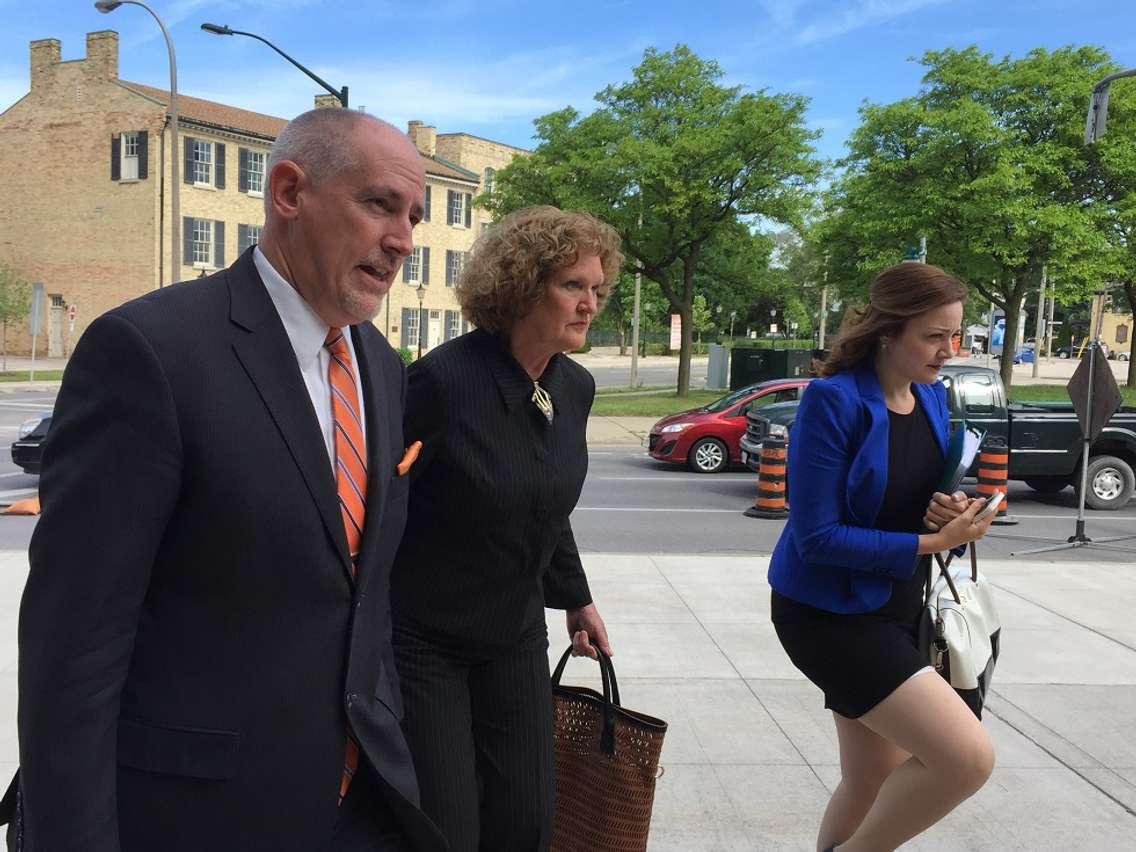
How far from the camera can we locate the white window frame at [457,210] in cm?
5484

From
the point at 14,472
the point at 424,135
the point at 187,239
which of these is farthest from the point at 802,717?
the point at 424,135

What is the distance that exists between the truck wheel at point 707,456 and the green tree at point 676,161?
Result: 1264cm

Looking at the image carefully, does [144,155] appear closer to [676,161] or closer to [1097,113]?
[676,161]

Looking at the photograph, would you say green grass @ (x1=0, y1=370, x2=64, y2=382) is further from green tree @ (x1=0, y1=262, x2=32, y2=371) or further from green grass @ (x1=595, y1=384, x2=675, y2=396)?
green grass @ (x1=595, y1=384, x2=675, y2=396)

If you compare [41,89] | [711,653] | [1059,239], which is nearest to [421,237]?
[41,89]

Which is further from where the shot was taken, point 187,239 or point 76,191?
point 76,191

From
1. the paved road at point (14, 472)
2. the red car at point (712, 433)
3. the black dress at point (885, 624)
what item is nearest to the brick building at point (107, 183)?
the paved road at point (14, 472)

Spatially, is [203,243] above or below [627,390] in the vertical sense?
above

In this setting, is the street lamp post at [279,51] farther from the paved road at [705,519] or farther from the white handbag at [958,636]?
the white handbag at [958,636]

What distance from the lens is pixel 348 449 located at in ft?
5.78

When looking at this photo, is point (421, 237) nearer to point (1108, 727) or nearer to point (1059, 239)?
point (1059, 239)

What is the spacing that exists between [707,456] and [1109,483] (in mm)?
5508

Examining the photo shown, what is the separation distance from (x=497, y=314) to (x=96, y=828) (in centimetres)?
159

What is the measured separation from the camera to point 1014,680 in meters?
5.77
